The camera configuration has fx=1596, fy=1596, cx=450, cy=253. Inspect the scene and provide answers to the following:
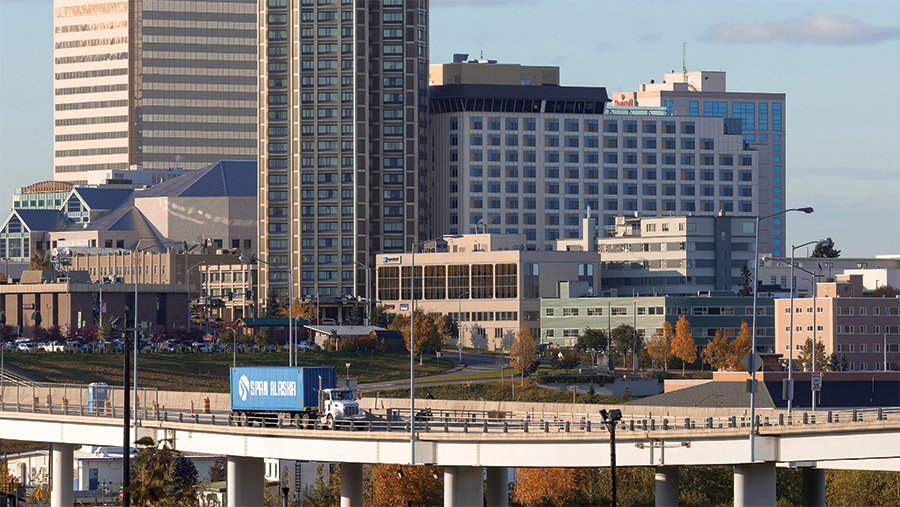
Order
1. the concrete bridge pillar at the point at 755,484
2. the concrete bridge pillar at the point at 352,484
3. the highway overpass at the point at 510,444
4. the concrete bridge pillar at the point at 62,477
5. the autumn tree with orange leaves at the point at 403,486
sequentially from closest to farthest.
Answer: the highway overpass at the point at 510,444 < the concrete bridge pillar at the point at 755,484 < the concrete bridge pillar at the point at 352,484 < the concrete bridge pillar at the point at 62,477 < the autumn tree with orange leaves at the point at 403,486

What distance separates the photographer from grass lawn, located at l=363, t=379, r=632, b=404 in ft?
614

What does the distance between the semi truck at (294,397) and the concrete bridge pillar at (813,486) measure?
26659 millimetres

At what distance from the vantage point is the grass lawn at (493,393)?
614 feet

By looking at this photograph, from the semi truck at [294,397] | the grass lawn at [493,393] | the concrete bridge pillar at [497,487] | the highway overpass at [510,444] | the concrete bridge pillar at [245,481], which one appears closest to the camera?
the highway overpass at [510,444]

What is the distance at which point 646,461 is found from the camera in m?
85.7

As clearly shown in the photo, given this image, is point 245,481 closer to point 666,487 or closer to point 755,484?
point 666,487

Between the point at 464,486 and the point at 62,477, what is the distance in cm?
3349

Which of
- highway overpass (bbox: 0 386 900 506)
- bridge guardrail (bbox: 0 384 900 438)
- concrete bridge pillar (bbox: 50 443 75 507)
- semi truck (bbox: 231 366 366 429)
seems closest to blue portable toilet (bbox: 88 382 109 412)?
bridge guardrail (bbox: 0 384 900 438)

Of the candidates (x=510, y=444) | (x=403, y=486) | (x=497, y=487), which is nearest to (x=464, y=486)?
(x=510, y=444)

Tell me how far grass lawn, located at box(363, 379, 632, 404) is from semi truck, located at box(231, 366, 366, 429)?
267ft

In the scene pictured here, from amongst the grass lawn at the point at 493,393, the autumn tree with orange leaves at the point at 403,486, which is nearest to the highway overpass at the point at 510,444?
the autumn tree with orange leaves at the point at 403,486

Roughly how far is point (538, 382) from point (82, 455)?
6646 centimetres

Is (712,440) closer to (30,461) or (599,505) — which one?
(599,505)

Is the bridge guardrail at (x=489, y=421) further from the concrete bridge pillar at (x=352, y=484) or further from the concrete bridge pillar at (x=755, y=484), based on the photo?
the concrete bridge pillar at (x=352, y=484)
